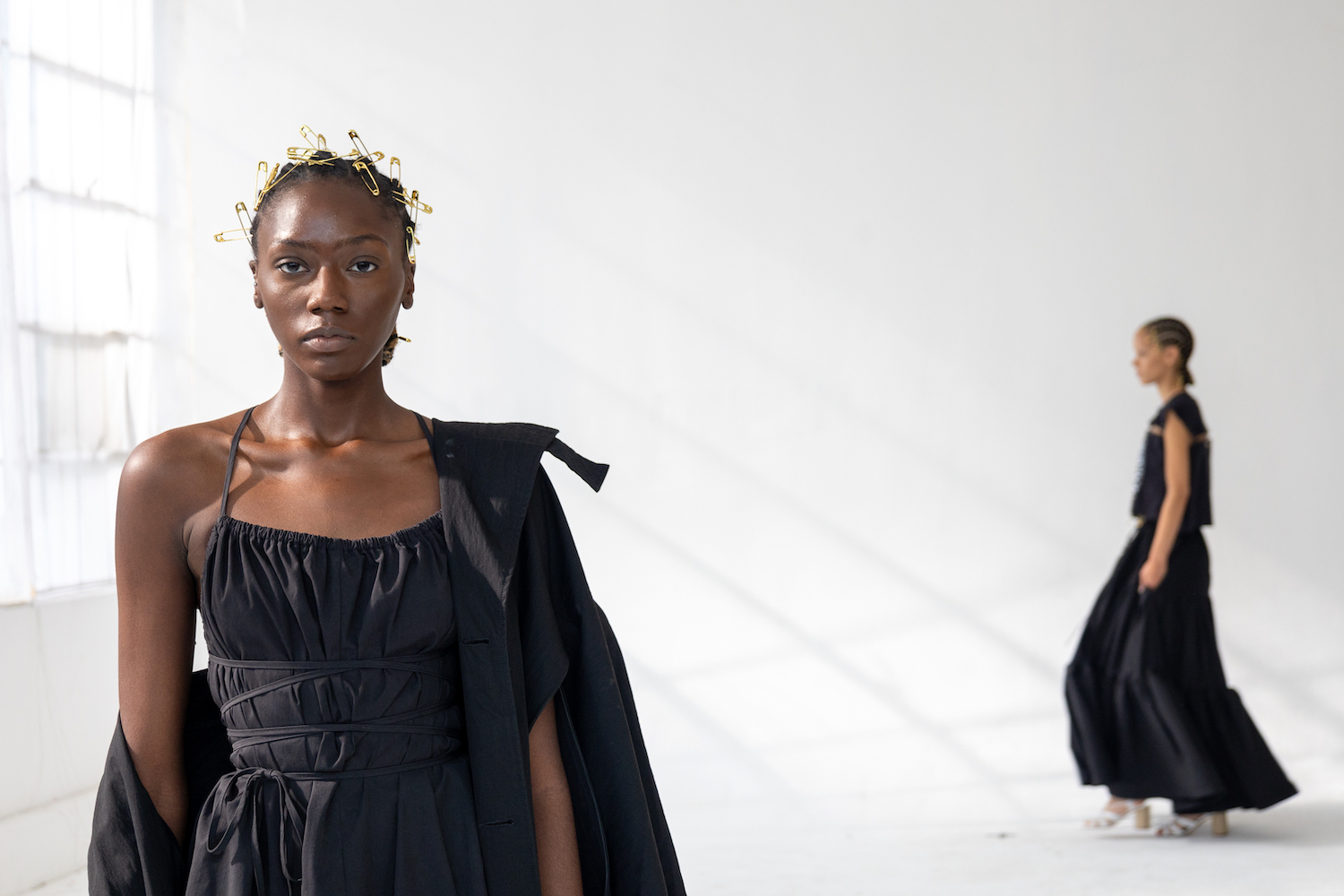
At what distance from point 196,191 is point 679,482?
233 cm

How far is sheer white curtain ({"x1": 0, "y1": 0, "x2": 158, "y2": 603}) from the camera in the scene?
383 centimetres

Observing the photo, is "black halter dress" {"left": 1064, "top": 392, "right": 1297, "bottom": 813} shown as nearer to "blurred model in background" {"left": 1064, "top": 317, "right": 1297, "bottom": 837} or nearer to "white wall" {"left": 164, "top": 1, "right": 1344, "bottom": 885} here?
"blurred model in background" {"left": 1064, "top": 317, "right": 1297, "bottom": 837}

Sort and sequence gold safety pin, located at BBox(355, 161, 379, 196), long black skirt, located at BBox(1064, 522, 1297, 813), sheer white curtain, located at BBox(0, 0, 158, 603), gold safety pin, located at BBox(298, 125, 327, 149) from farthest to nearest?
long black skirt, located at BBox(1064, 522, 1297, 813) → sheer white curtain, located at BBox(0, 0, 158, 603) → gold safety pin, located at BBox(298, 125, 327, 149) → gold safety pin, located at BBox(355, 161, 379, 196)

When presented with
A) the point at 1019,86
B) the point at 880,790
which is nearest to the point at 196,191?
the point at 1019,86

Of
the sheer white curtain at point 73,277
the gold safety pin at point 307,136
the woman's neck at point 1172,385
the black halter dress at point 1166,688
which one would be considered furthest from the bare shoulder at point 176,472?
the woman's neck at point 1172,385

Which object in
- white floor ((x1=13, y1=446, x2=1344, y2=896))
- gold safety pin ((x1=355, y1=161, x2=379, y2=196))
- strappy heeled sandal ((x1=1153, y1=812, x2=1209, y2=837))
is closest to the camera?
gold safety pin ((x1=355, y1=161, x2=379, y2=196))

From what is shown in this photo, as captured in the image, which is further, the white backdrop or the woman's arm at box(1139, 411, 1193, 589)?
the white backdrop

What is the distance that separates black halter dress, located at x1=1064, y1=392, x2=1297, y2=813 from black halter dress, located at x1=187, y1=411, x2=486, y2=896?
3.43 m

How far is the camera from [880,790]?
4754mm

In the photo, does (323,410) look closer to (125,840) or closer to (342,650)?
(342,650)

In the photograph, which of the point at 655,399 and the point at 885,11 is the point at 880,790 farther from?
the point at 885,11

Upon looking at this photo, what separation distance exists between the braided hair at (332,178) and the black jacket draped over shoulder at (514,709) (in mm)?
234

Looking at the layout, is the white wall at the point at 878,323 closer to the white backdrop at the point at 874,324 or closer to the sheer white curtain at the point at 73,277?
the white backdrop at the point at 874,324

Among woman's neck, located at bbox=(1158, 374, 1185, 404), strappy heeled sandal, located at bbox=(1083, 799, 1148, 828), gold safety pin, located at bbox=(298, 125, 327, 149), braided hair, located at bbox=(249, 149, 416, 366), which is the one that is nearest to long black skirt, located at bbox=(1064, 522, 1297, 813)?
strappy heeled sandal, located at bbox=(1083, 799, 1148, 828)
